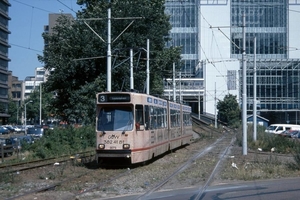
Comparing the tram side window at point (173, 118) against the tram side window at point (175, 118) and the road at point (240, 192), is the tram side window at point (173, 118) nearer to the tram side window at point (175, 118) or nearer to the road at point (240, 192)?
the tram side window at point (175, 118)

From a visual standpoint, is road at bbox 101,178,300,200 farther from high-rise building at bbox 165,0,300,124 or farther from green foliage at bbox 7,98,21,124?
green foliage at bbox 7,98,21,124

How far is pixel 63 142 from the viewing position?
3300cm

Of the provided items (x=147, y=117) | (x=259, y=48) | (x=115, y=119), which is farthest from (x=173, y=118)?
(x=259, y=48)

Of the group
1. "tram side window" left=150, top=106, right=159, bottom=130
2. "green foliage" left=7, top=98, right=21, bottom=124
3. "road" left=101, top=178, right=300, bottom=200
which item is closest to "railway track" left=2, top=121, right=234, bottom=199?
"road" left=101, top=178, right=300, bottom=200

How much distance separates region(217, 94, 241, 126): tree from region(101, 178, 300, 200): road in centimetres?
6289

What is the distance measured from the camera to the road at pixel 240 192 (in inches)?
488

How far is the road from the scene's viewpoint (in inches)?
488

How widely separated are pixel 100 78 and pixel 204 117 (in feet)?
170

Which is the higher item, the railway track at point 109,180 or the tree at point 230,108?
the tree at point 230,108

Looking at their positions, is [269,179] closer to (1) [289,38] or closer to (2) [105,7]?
(2) [105,7]

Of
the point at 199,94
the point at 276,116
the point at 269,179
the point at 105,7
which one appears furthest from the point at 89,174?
the point at 276,116

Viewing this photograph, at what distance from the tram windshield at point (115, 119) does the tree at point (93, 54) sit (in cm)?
1922

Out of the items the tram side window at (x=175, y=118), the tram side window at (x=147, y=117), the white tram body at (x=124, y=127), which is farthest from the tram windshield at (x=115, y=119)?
the tram side window at (x=175, y=118)

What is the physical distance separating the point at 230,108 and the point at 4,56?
47676 millimetres
